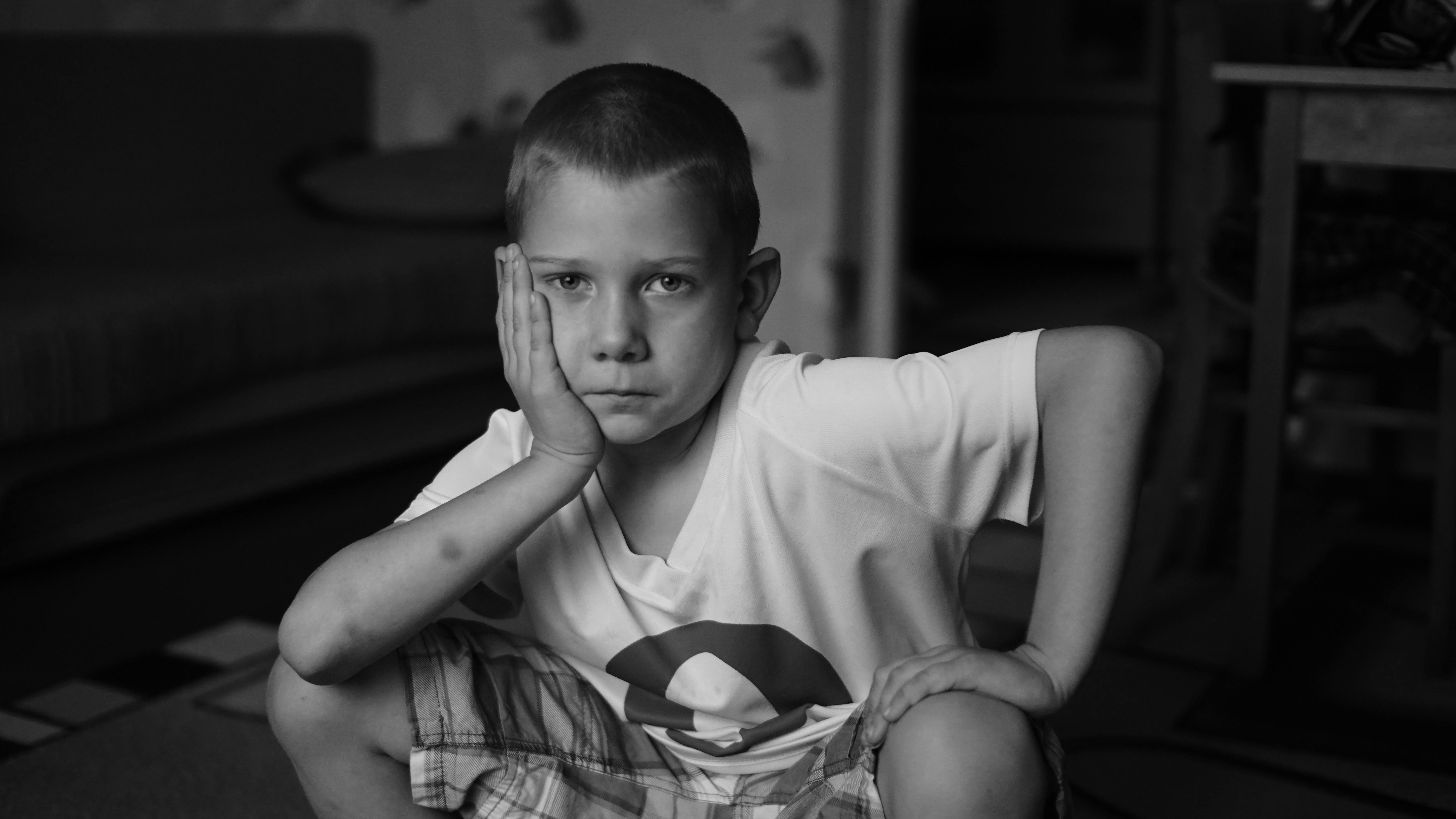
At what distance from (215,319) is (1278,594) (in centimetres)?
158

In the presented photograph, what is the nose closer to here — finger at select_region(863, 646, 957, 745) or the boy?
the boy

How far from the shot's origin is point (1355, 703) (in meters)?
1.58

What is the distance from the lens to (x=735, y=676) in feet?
3.21

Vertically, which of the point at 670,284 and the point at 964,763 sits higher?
the point at 670,284

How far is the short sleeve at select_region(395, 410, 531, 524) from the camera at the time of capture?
3.24ft

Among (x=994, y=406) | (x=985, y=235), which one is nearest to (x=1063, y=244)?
(x=985, y=235)

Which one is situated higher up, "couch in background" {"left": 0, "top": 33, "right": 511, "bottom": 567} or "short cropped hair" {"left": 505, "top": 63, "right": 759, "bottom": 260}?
"short cropped hair" {"left": 505, "top": 63, "right": 759, "bottom": 260}

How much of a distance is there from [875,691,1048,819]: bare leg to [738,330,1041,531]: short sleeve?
0.45ft

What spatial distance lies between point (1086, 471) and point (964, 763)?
20cm

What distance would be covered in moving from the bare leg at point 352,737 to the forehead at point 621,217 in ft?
1.01

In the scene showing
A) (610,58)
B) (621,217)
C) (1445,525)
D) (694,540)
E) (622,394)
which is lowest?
(1445,525)

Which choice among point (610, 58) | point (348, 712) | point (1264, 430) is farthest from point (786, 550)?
point (610, 58)

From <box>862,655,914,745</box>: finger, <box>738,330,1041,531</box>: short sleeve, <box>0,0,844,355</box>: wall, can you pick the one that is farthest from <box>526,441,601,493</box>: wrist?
<box>0,0,844,355</box>: wall

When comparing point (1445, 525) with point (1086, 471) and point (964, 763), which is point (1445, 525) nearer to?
point (1086, 471)
